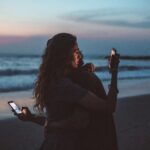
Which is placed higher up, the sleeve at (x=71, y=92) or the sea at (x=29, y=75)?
the sleeve at (x=71, y=92)

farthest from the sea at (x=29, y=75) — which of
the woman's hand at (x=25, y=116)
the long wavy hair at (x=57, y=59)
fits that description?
the woman's hand at (x=25, y=116)

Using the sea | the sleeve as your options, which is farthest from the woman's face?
the sea

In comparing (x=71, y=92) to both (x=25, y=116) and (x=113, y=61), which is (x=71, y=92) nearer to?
(x=113, y=61)

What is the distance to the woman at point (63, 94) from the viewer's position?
3519mm

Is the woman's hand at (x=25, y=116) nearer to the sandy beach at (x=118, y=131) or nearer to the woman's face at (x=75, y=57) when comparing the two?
the woman's face at (x=75, y=57)

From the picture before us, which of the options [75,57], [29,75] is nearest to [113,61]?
[75,57]

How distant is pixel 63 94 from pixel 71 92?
0.21ft

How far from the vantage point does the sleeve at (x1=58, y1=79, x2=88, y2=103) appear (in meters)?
3.52

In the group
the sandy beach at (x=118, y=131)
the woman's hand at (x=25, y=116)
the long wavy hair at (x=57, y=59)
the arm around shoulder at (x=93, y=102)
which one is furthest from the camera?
the sandy beach at (x=118, y=131)

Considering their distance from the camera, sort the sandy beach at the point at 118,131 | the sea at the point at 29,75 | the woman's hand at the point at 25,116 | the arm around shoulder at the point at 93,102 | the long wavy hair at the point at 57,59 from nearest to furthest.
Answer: the arm around shoulder at the point at 93,102 → the long wavy hair at the point at 57,59 → the woman's hand at the point at 25,116 → the sandy beach at the point at 118,131 → the sea at the point at 29,75

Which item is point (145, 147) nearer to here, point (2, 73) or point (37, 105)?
point (37, 105)

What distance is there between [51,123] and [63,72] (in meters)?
0.38

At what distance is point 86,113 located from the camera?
351cm

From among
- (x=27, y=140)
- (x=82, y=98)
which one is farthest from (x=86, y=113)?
(x=27, y=140)
